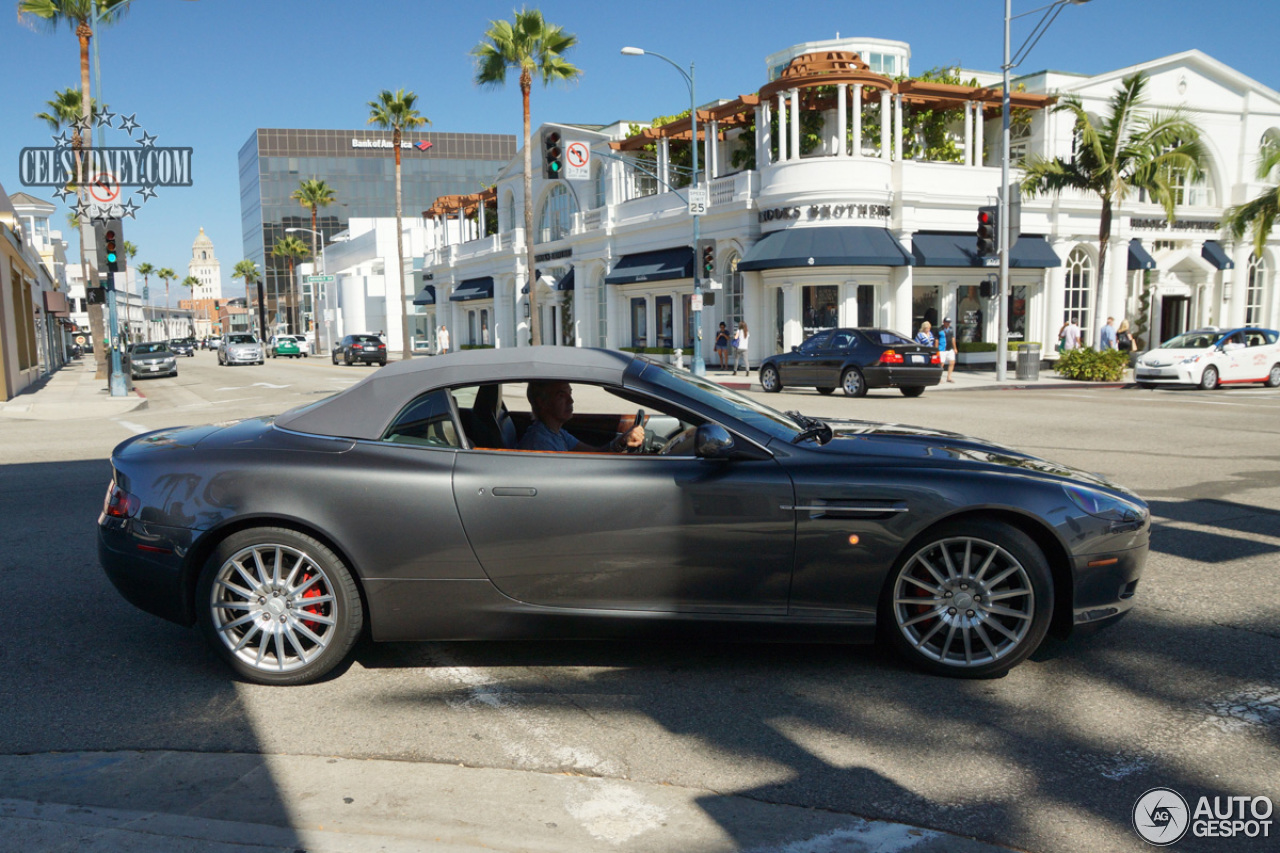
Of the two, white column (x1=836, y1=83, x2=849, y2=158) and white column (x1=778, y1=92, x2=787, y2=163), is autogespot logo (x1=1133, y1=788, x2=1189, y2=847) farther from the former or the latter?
white column (x1=778, y1=92, x2=787, y2=163)

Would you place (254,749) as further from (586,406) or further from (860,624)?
(586,406)

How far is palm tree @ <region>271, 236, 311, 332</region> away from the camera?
94.1m

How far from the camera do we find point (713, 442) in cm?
397

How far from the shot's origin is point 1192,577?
18.8 feet

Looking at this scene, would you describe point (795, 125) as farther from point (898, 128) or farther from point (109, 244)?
point (109, 244)

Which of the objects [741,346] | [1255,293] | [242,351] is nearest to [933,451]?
[741,346]

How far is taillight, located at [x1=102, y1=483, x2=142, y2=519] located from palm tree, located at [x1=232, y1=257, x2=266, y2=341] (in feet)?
364

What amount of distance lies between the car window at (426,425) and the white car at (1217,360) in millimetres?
22573

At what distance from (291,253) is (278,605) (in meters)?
98.6

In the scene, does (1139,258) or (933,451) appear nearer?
(933,451)

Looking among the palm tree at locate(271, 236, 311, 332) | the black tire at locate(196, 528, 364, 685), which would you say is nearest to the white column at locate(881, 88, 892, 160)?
the black tire at locate(196, 528, 364, 685)

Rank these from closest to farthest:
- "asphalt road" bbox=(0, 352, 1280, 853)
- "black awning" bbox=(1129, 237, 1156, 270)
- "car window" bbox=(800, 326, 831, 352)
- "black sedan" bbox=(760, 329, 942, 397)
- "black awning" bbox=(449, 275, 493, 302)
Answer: "asphalt road" bbox=(0, 352, 1280, 853) < "black sedan" bbox=(760, 329, 942, 397) < "car window" bbox=(800, 326, 831, 352) < "black awning" bbox=(1129, 237, 1156, 270) < "black awning" bbox=(449, 275, 493, 302)

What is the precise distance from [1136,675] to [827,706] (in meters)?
1.47

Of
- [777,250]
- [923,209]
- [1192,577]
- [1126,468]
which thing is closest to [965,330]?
[923,209]
